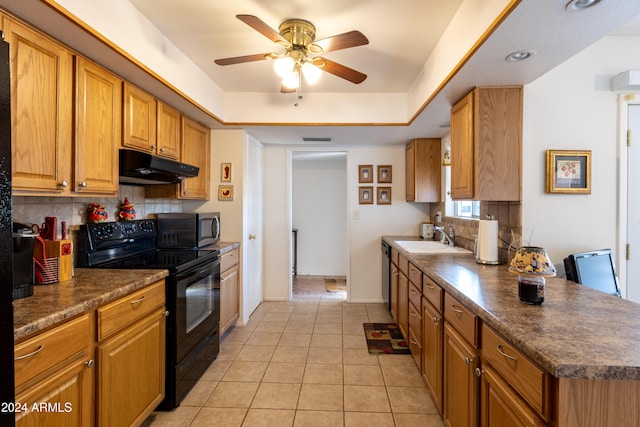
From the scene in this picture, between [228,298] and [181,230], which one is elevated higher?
[181,230]

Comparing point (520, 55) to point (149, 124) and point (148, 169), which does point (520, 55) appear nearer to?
point (148, 169)

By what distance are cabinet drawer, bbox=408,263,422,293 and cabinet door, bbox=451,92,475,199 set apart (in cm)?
63

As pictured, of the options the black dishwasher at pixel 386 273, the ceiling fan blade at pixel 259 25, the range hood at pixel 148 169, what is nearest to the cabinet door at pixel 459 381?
the ceiling fan blade at pixel 259 25

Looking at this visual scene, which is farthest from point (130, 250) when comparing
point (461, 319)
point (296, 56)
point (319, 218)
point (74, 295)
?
point (319, 218)

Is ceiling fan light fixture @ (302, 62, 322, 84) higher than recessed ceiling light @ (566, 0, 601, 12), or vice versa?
ceiling fan light fixture @ (302, 62, 322, 84)

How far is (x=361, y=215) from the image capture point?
13.3ft

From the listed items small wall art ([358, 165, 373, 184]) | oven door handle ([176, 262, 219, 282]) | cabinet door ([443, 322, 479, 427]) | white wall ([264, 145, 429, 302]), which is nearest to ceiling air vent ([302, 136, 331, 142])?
white wall ([264, 145, 429, 302])

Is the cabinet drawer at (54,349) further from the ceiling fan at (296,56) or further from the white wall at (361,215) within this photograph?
the white wall at (361,215)

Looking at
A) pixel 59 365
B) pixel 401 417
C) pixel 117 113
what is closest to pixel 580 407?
pixel 401 417

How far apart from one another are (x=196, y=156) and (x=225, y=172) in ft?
1.17

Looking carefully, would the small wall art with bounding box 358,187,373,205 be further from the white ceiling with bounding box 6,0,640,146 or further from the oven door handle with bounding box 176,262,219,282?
the oven door handle with bounding box 176,262,219,282

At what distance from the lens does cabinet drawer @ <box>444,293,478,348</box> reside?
4.38 feet

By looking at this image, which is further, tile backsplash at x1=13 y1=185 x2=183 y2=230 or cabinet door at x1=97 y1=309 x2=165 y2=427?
tile backsplash at x1=13 y1=185 x2=183 y2=230

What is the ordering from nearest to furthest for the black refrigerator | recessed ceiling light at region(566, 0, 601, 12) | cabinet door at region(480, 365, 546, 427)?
1. the black refrigerator
2. cabinet door at region(480, 365, 546, 427)
3. recessed ceiling light at region(566, 0, 601, 12)
